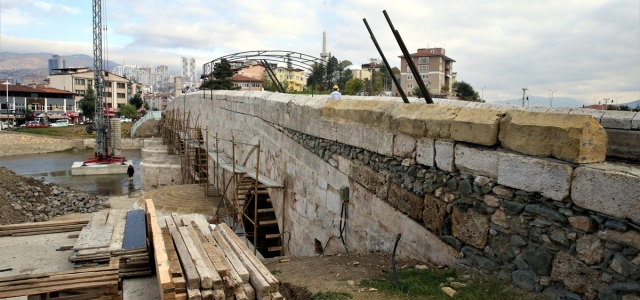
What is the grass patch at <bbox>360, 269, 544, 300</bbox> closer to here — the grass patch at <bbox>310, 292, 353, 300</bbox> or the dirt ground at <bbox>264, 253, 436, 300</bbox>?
the dirt ground at <bbox>264, 253, 436, 300</bbox>

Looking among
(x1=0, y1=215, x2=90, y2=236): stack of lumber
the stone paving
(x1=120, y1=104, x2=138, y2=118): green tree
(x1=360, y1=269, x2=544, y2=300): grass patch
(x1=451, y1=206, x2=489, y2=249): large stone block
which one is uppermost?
(x1=120, y1=104, x2=138, y2=118): green tree

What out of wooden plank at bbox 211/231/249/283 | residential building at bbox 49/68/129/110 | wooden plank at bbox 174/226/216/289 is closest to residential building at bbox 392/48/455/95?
wooden plank at bbox 211/231/249/283

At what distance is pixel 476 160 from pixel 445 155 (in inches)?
14.9

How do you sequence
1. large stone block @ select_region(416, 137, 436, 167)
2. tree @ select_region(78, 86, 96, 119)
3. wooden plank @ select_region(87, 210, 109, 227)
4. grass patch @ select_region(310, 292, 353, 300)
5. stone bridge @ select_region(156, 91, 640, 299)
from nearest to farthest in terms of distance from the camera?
stone bridge @ select_region(156, 91, 640, 299) → grass patch @ select_region(310, 292, 353, 300) → large stone block @ select_region(416, 137, 436, 167) → wooden plank @ select_region(87, 210, 109, 227) → tree @ select_region(78, 86, 96, 119)

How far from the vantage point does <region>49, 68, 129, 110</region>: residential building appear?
7231cm

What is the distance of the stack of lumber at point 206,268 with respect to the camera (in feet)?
11.3

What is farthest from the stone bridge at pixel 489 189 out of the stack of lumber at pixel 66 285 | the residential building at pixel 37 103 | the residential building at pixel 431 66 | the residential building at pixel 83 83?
the residential building at pixel 83 83

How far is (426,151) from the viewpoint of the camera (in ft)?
15.3

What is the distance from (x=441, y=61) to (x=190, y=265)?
4685 cm

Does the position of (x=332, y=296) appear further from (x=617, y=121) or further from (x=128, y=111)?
(x=128, y=111)

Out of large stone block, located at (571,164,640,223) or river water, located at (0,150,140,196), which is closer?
large stone block, located at (571,164,640,223)

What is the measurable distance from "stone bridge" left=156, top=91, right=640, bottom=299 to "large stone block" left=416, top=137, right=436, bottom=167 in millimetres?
10

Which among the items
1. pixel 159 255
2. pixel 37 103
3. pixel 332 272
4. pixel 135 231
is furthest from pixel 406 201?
pixel 37 103

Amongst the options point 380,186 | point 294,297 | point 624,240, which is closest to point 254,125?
point 380,186
